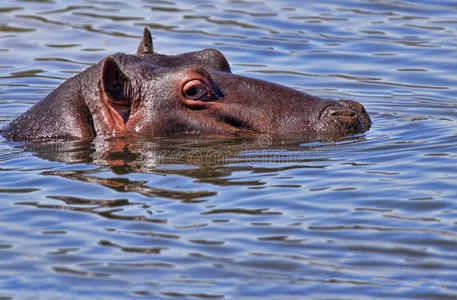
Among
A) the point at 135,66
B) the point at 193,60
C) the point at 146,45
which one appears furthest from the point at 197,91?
the point at 146,45

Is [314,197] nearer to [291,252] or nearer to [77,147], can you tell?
[291,252]

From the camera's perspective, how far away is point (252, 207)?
7777 mm

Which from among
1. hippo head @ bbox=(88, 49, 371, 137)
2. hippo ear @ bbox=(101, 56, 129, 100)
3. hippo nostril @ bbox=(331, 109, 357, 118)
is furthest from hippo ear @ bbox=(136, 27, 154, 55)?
hippo nostril @ bbox=(331, 109, 357, 118)

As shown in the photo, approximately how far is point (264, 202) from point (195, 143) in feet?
7.98

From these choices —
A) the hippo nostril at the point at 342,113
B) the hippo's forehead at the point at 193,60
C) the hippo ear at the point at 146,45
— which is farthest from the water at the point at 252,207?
the hippo ear at the point at 146,45

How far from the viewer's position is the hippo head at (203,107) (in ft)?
33.6

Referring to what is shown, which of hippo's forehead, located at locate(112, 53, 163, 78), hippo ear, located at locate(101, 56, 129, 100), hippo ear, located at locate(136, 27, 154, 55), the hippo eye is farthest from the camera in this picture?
hippo ear, located at locate(136, 27, 154, 55)

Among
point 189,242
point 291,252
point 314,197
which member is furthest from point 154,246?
point 314,197

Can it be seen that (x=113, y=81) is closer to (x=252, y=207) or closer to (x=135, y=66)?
(x=135, y=66)

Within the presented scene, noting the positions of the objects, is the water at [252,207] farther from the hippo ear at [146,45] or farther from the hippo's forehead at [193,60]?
the hippo ear at [146,45]

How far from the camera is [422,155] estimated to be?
961cm

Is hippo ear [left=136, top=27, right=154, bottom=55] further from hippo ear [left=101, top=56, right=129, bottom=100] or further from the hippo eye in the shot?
the hippo eye

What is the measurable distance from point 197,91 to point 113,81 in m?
0.92

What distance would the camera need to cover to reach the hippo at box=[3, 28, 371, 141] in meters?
10.2
